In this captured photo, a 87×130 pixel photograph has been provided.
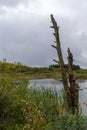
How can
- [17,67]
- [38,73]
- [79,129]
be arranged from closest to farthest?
[79,129], [17,67], [38,73]

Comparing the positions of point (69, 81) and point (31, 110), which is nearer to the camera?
point (31, 110)

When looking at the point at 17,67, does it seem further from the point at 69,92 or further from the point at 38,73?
the point at 38,73

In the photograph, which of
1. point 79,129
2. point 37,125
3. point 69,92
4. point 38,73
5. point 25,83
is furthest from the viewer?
point 38,73

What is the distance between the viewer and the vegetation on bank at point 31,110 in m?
11.9

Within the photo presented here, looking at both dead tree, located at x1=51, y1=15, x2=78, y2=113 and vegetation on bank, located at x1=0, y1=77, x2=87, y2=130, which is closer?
vegetation on bank, located at x1=0, y1=77, x2=87, y2=130

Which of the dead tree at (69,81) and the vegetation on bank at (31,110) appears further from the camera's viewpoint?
the dead tree at (69,81)

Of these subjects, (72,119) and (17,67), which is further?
(17,67)

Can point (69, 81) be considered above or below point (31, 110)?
above

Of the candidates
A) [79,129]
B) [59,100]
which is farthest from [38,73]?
[79,129]

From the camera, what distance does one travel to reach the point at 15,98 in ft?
49.0

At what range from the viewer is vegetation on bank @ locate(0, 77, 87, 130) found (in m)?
11.9

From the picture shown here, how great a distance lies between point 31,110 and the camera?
13.5 m

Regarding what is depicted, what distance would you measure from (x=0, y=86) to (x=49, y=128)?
3547 mm

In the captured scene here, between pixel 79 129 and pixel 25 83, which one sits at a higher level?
pixel 25 83
